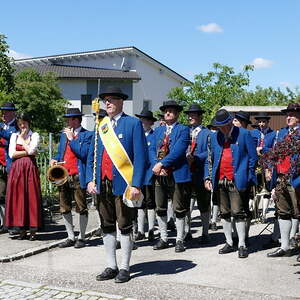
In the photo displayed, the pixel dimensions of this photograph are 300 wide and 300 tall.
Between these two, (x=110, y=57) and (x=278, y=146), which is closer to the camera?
(x=278, y=146)

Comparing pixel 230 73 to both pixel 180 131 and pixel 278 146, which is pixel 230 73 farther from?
pixel 278 146

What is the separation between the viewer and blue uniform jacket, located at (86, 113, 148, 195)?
556 cm

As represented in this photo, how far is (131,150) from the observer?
5.76 m

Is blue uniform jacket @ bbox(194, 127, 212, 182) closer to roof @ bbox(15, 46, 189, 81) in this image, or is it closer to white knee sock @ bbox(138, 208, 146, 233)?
white knee sock @ bbox(138, 208, 146, 233)

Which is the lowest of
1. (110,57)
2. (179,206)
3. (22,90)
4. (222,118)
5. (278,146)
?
(179,206)

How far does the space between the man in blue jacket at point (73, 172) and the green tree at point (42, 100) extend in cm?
1792

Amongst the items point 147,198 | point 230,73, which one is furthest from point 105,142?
point 230,73

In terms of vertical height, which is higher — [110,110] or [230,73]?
[230,73]

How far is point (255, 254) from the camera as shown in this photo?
6.91 m

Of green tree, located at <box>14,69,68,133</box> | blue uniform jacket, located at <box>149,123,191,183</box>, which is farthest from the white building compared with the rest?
blue uniform jacket, located at <box>149,123,191,183</box>

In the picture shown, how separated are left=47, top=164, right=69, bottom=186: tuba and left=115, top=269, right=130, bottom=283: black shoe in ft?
7.29

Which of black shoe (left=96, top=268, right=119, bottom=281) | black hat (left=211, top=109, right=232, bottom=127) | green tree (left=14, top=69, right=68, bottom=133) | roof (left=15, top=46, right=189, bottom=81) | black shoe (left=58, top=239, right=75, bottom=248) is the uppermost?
roof (left=15, top=46, right=189, bottom=81)

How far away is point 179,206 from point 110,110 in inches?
82.1

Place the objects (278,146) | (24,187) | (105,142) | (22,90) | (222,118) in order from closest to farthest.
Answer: (278,146), (105,142), (222,118), (24,187), (22,90)
